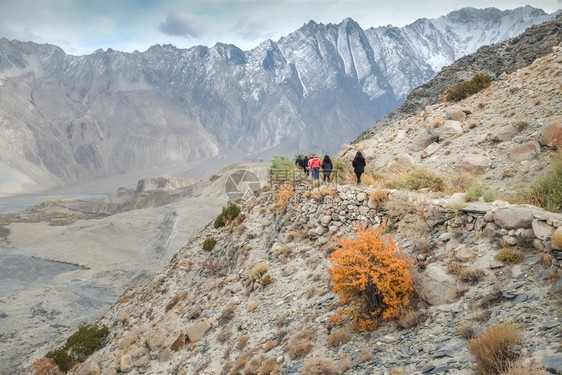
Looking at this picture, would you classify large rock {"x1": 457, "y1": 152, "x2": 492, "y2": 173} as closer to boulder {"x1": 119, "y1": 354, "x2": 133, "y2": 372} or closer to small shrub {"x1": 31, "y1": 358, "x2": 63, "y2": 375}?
boulder {"x1": 119, "y1": 354, "x2": 133, "y2": 372}

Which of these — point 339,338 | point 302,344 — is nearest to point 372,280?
point 339,338

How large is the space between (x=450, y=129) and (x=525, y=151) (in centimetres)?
650

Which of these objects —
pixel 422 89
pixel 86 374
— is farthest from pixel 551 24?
pixel 86 374

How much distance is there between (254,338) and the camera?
10625mm

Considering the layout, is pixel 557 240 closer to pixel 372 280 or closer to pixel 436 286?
pixel 436 286

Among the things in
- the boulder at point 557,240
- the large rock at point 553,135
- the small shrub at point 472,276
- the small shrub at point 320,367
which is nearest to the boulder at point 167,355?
the small shrub at point 320,367

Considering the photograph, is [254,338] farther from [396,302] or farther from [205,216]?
[205,216]

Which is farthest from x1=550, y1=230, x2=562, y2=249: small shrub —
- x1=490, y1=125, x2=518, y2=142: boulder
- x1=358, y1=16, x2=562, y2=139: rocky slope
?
x1=358, y1=16, x2=562, y2=139: rocky slope

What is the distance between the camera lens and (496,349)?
523cm

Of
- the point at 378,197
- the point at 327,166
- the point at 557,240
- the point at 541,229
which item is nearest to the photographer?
the point at 557,240

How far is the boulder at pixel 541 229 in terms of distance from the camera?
681cm

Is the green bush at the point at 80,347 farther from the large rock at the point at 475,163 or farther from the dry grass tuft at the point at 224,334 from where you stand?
the large rock at the point at 475,163

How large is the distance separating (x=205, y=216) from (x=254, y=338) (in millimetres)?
69903

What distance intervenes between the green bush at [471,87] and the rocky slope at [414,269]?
389cm
